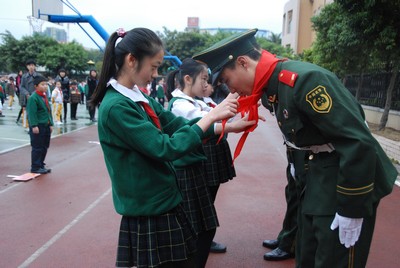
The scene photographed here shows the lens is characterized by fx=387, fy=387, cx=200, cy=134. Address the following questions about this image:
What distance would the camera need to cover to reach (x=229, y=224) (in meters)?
4.37

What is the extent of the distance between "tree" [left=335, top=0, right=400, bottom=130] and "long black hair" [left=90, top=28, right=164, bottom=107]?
6.91 meters

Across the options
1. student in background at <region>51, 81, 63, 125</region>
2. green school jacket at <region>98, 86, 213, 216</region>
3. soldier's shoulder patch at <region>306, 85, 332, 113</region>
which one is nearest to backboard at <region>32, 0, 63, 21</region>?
student in background at <region>51, 81, 63, 125</region>

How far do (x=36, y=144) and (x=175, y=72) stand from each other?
374 centimetres

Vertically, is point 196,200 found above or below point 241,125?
below

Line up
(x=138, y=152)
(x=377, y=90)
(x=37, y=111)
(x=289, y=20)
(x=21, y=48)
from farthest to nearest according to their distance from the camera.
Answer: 1. (x=289, y=20)
2. (x=21, y=48)
3. (x=377, y=90)
4. (x=37, y=111)
5. (x=138, y=152)

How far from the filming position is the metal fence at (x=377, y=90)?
34.2 feet

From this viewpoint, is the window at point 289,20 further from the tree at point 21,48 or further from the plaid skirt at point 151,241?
the plaid skirt at point 151,241

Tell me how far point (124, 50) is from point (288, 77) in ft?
2.57

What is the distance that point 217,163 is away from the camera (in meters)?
3.15

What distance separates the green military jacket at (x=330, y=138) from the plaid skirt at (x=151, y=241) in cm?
66

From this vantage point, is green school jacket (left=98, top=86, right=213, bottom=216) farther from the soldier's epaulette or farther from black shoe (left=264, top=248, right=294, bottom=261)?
black shoe (left=264, top=248, right=294, bottom=261)

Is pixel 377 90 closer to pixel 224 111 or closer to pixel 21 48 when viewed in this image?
pixel 224 111

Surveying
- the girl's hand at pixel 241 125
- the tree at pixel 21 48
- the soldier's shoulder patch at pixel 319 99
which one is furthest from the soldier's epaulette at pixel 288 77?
the tree at pixel 21 48

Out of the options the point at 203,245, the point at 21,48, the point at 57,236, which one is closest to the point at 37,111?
the point at 57,236
